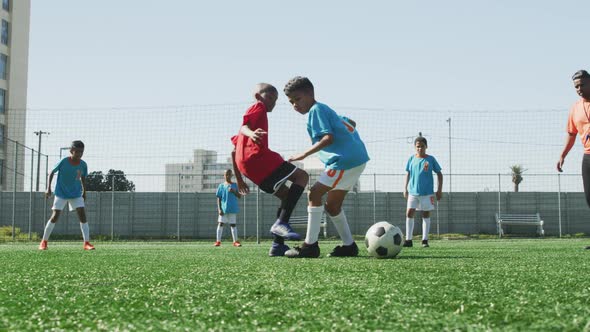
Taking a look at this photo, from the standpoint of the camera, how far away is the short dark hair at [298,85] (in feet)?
19.4

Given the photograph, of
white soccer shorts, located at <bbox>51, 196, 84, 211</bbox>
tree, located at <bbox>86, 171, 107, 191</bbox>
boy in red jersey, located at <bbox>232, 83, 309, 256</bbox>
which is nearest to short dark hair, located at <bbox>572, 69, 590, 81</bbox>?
boy in red jersey, located at <bbox>232, 83, 309, 256</bbox>

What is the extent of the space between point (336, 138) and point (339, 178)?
392mm

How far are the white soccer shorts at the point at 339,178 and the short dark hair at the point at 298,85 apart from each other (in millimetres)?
852

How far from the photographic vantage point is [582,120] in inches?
293

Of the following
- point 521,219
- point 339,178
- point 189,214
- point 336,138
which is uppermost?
point 336,138

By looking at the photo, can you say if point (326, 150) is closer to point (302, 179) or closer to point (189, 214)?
point (302, 179)

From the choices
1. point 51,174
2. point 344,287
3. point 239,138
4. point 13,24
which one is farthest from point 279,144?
point 13,24

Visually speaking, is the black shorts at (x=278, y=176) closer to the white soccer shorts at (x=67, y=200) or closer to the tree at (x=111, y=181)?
the white soccer shorts at (x=67, y=200)

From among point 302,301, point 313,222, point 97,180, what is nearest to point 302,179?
point 313,222

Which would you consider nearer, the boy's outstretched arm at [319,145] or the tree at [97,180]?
the boy's outstretched arm at [319,145]

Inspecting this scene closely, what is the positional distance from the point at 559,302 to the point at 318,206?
3.71 metres

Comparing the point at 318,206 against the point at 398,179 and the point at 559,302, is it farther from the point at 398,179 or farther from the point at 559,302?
the point at 398,179

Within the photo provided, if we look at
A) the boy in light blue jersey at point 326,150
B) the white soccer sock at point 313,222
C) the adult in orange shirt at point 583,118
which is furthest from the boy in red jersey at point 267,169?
the adult in orange shirt at point 583,118

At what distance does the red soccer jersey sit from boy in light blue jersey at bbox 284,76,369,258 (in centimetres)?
40
